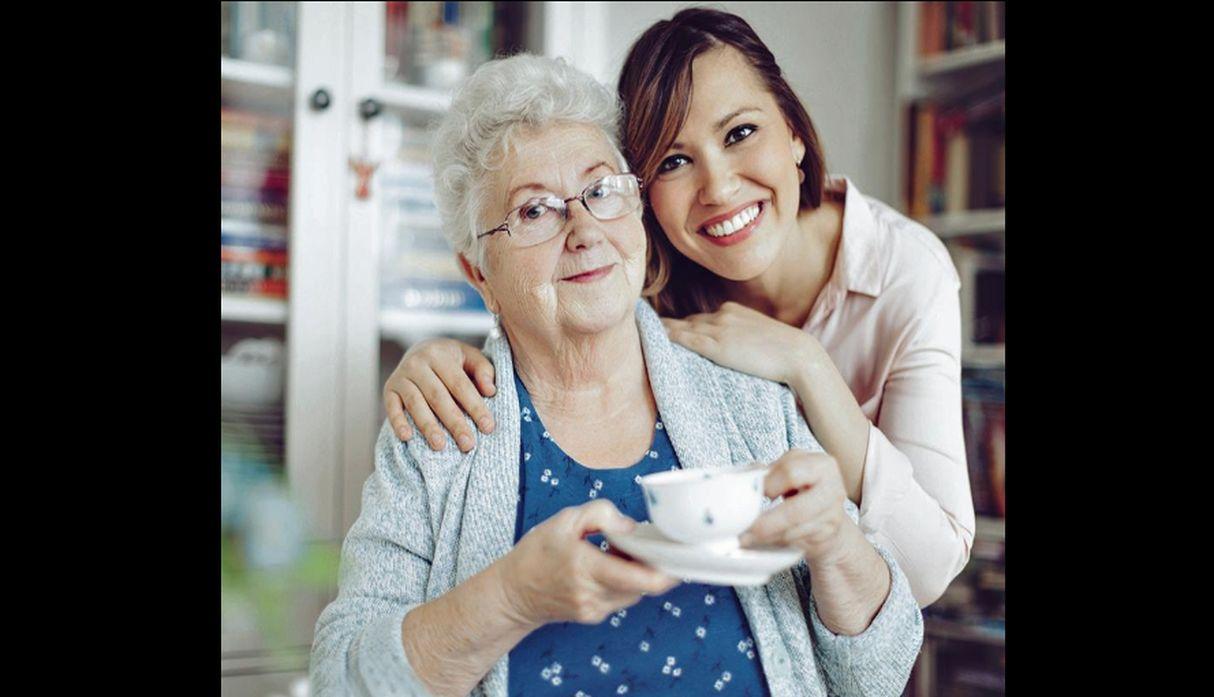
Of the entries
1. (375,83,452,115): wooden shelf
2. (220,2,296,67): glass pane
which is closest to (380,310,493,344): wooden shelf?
(375,83,452,115): wooden shelf

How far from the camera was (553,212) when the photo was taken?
3.75 ft

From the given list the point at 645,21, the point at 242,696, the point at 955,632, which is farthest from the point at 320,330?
the point at 955,632

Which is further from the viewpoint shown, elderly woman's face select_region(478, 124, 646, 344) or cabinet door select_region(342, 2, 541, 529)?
cabinet door select_region(342, 2, 541, 529)

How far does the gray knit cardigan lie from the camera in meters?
1.08

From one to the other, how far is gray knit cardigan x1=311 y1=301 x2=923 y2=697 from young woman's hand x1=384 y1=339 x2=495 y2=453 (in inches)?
0.6

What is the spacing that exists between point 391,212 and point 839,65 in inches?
36.2

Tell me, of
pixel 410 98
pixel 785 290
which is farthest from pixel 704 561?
pixel 410 98

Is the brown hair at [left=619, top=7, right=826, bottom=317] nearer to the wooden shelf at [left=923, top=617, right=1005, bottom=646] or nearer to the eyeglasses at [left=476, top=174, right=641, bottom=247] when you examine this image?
the eyeglasses at [left=476, top=174, right=641, bottom=247]

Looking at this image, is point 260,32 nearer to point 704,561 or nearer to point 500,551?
point 500,551
